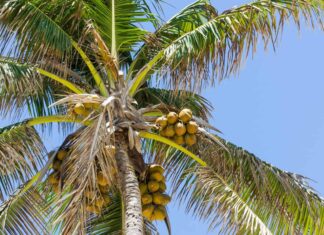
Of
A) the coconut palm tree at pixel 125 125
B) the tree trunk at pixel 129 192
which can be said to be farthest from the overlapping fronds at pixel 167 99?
the tree trunk at pixel 129 192

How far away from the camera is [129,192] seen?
24.4 feet

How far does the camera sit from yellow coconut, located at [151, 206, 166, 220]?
8148 mm

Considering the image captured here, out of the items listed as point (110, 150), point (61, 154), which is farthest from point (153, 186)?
point (61, 154)

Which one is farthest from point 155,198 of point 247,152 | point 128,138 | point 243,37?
point 243,37

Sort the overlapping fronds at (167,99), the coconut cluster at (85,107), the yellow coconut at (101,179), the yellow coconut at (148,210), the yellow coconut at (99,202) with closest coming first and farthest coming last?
1. the yellow coconut at (101,179)
2. the yellow coconut at (99,202)
3. the coconut cluster at (85,107)
4. the yellow coconut at (148,210)
5. the overlapping fronds at (167,99)

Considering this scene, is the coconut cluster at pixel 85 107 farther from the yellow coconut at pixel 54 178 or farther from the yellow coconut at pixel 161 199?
the yellow coconut at pixel 161 199

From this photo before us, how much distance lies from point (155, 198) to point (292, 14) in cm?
259

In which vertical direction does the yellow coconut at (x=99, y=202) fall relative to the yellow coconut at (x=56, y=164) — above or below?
below

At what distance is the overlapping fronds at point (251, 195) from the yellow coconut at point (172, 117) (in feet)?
2.82

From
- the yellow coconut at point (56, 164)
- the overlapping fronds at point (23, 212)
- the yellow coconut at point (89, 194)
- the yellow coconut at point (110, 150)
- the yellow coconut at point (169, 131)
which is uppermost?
the yellow coconut at point (169, 131)

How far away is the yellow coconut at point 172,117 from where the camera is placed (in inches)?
321

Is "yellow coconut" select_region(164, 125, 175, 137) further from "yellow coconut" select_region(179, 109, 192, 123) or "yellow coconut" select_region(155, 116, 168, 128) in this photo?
"yellow coconut" select_region(179, 109, 192, 123)

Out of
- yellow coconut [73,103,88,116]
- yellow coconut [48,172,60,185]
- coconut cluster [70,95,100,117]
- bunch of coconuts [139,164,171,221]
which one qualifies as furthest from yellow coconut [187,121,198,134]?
yellow coconut [48,172,60,185]

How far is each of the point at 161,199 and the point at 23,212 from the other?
5.19 ft
